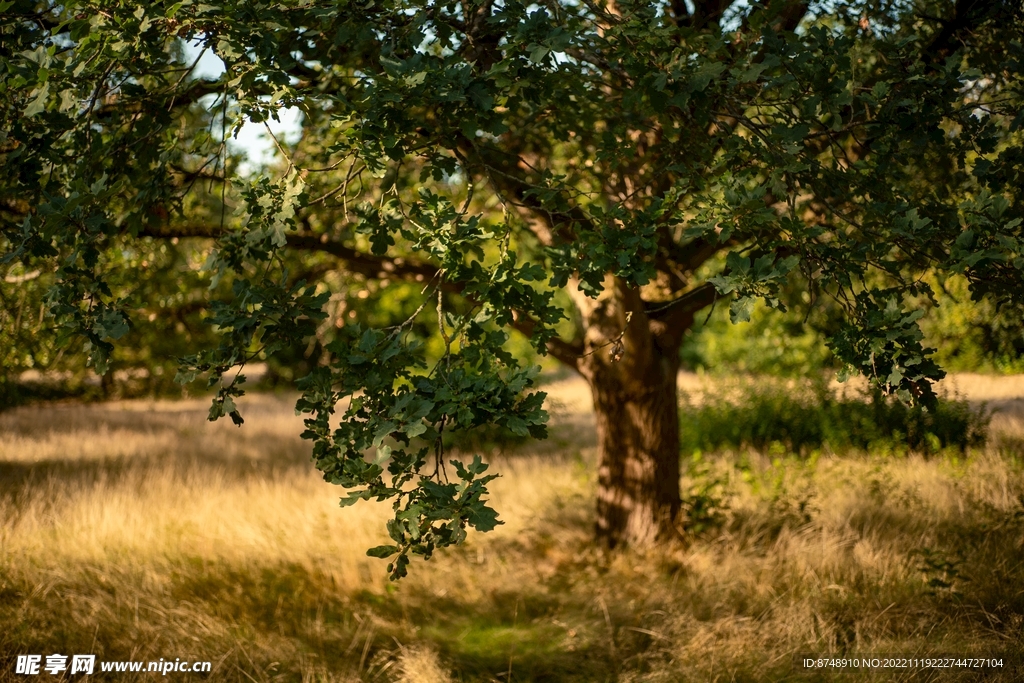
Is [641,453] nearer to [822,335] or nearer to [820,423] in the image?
[820,423]

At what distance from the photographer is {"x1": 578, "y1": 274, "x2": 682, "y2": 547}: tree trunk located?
209 inches

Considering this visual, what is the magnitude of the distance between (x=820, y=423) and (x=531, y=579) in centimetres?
458

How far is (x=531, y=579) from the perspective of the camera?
549cm

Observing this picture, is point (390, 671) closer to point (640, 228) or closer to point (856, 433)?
point (640, 228)

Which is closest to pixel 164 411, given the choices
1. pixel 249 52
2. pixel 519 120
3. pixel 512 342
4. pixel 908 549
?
pixel 512 342

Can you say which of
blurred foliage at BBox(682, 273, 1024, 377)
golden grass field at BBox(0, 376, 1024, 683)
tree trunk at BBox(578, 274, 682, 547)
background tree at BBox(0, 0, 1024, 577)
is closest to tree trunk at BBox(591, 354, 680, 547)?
tree trunk at BBox(578, 274, 682, 547)

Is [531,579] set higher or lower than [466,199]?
lower

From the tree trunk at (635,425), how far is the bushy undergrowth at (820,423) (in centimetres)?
193

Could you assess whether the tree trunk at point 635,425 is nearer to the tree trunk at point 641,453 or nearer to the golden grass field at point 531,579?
the tree trunk at point 641,453

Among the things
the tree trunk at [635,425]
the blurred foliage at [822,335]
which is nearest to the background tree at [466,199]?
the blurred foliage at [822,335]

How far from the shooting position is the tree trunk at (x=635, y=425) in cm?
530

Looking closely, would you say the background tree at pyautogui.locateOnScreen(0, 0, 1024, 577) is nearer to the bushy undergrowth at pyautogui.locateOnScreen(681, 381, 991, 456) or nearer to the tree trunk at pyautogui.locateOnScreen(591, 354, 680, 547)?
the tree trunk at pyautogui.locateOnScreen(591, 354, 680, 547)

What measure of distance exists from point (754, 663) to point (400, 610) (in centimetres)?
241

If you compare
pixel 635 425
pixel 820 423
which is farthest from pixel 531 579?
pixel 820 423
